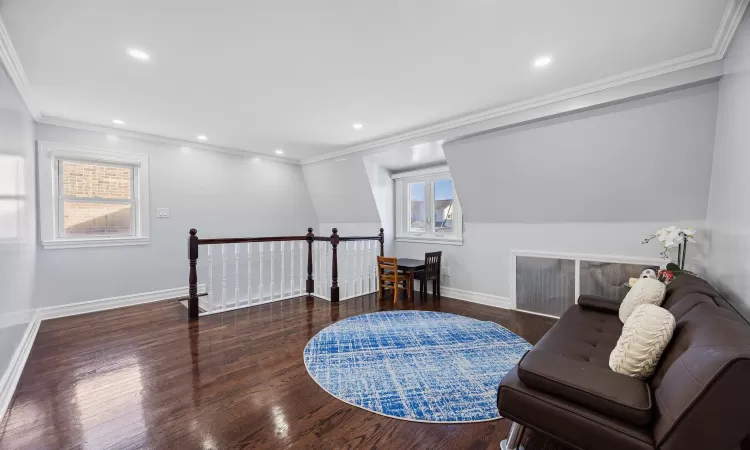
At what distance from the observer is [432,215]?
5230 millimetres

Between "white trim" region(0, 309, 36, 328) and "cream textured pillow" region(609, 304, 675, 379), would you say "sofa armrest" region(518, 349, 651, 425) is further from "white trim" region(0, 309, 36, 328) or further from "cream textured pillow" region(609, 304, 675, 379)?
"white trim" region(0, 309, 36, 328)

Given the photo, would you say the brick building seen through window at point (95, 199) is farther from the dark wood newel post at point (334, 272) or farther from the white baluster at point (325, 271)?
the dark wood newel post at point (334, 272)

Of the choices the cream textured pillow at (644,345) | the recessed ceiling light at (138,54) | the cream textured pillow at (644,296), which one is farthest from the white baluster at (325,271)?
the cream textured pillow at (644,345)

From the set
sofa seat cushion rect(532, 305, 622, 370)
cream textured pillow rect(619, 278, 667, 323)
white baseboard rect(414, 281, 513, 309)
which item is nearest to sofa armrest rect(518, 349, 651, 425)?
sofa seat cushion rect(532, 305, 622, 370)

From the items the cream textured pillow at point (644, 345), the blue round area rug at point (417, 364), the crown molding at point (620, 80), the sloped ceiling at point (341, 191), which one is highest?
the crown molding at point (620, 80)

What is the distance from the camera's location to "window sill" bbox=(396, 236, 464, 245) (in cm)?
478

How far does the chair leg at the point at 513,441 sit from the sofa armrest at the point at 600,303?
58.2 inches

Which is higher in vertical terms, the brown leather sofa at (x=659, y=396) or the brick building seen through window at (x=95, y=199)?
the brick building seen through window at (x=95, y=199)

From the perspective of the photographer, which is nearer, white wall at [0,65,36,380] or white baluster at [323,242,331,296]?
white wall at [0,65,36,380]

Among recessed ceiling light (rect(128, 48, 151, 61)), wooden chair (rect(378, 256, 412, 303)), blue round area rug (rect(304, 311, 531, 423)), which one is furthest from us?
wooden chair (rect(378, 256, 412, 303))

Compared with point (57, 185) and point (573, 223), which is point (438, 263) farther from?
point (57, 185)

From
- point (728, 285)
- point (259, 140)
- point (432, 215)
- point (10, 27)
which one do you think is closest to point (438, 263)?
point (432, 215)

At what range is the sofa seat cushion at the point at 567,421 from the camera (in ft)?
3.70

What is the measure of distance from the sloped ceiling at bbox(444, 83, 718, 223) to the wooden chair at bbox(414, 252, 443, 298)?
1049 mm
